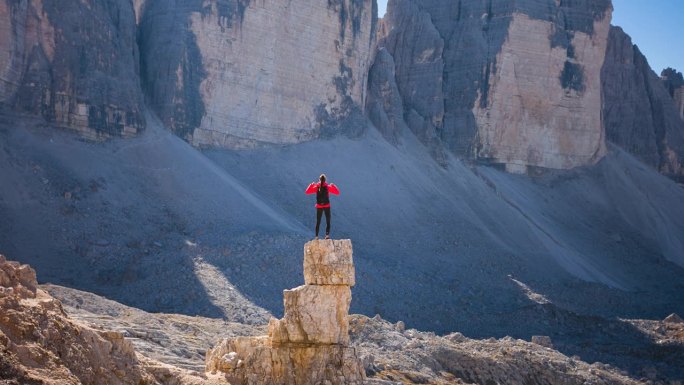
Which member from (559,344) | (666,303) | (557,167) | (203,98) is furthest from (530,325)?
(557,167)

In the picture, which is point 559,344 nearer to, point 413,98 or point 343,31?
point 343,31

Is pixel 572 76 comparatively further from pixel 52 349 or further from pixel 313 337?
pixel 52 349

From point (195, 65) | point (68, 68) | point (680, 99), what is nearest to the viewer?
point (68, 68)

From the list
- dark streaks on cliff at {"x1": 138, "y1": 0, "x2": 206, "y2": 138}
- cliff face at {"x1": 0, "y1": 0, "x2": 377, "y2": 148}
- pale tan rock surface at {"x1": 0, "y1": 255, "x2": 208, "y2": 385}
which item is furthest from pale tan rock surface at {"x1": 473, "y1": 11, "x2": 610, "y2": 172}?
pale tan rock surface at {"x1": 0, "y1": 255, "x2": 208, "y2": 385}

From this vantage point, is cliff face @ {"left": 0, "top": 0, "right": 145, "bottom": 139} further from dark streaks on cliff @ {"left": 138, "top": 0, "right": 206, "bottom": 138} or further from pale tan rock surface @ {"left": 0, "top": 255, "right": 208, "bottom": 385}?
pale tan rock surface @ {"left": 0, "top": 255, "right": 208, "bottom": 385}

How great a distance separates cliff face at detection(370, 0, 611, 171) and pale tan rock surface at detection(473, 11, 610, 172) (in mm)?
60

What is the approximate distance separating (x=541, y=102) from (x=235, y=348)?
2150 inches

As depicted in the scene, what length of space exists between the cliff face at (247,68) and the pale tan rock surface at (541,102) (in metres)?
13.9

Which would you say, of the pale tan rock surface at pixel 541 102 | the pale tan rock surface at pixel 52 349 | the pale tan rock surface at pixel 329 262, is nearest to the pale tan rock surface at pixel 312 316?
the pale tan rock surface at pixel 329 262

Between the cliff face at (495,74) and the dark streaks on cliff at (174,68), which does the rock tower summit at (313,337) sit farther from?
the cliff face at (495,74)

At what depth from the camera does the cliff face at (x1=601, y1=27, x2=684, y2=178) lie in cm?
8506

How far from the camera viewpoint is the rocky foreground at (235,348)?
16.1 metres

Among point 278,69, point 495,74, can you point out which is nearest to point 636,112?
point 495,74

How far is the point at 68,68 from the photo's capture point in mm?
47844
